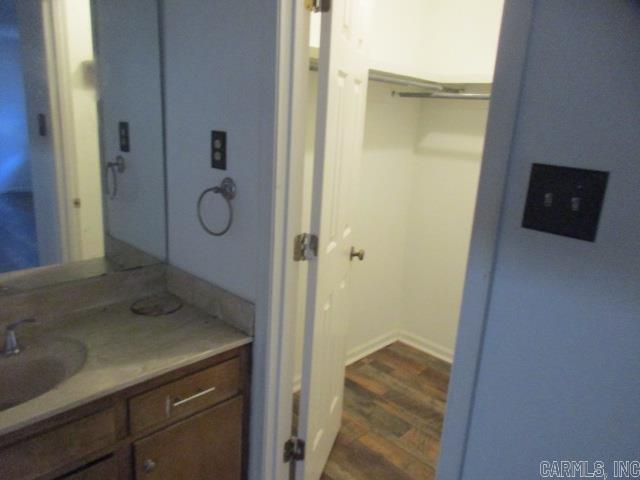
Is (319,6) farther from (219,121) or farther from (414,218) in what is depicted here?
(414,218)

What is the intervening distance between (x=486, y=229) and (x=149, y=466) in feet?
3.70

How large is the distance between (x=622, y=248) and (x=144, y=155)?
1526 mm

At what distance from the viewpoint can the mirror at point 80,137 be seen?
1.39 metres

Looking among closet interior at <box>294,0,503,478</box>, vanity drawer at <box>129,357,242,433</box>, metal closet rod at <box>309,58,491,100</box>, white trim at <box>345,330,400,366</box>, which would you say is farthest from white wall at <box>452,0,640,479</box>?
white trim at <box>345,330,400,366</box>

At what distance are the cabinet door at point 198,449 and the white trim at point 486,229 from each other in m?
0.73

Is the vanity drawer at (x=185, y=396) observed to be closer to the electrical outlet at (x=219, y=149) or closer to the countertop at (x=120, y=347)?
the countertop at (x=120, y=347)

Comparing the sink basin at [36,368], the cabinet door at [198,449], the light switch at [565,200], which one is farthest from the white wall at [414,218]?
the light switch at [565,200]

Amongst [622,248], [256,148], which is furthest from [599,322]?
[256,148]

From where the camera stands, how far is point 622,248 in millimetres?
695

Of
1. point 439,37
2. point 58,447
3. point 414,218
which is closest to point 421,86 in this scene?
point 439,37

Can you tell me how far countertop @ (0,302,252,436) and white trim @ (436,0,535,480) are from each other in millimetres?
719

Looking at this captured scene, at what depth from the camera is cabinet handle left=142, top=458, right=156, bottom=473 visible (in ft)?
4.06

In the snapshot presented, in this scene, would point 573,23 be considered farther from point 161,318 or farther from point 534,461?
point 161,318

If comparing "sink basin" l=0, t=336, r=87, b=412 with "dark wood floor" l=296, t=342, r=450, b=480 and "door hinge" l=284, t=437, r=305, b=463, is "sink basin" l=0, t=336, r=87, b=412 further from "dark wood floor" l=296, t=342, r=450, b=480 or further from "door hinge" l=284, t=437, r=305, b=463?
"dark wood floor" l=296, t=342, r=450, b=480
